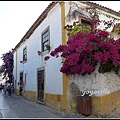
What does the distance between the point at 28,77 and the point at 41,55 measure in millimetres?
3647

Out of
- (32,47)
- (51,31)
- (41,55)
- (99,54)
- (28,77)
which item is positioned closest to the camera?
(99,54)

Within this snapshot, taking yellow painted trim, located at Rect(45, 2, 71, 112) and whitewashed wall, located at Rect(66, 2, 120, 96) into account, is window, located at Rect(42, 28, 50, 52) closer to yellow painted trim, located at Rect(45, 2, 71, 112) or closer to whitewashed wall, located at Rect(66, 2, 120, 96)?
yellow painted trim, located at Rect(45, 2, 71, 112)

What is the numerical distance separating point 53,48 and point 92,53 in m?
3.12

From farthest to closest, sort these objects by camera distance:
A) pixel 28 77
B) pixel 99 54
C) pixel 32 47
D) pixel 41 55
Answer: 1. pixel 28 77
2. pixel 32 47
3. pixel 41 55
4. pixel 99 54

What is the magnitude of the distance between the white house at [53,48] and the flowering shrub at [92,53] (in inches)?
32.2

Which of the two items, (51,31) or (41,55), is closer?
(51,31)

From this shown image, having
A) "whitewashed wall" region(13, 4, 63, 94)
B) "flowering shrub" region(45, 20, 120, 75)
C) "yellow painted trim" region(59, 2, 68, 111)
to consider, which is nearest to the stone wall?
"flowering shrub" region(45, 20, 120, 75)

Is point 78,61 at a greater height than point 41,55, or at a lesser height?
lesser

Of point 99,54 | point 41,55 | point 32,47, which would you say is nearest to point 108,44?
point 99,54

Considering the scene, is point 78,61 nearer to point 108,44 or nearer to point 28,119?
point 108,44

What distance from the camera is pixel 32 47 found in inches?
520

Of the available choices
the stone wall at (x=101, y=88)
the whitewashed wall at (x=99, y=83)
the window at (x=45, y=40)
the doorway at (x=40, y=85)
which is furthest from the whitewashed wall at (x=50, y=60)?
the stone wall at (x=101, y=88)

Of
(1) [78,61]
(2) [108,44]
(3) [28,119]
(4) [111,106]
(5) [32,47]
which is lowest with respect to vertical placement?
(3) [28,119]

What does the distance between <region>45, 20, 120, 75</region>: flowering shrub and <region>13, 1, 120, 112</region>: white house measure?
0.82 m
